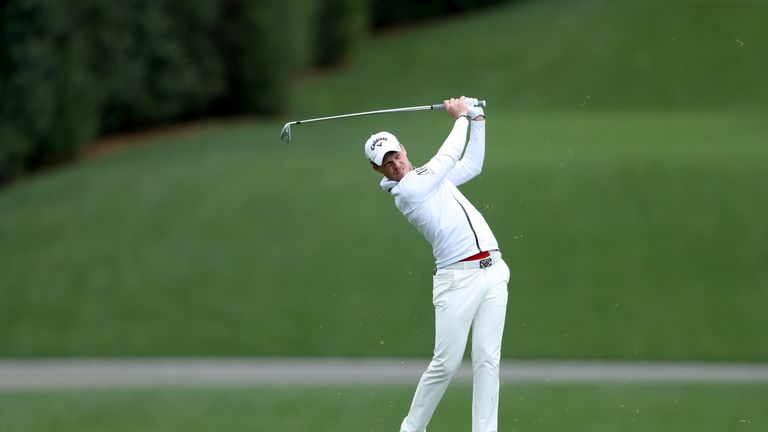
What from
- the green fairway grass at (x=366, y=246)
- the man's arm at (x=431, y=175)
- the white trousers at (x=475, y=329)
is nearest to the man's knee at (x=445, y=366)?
the white trousers at (x=475, y=329)

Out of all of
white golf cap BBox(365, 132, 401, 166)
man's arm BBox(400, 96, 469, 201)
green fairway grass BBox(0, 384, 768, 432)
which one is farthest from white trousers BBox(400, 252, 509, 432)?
green fairway grass BBox(0, 384, 768, 432)

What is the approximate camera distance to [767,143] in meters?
21.9

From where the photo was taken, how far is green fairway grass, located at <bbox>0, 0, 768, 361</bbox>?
620 inches

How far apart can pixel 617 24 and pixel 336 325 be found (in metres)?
21.3

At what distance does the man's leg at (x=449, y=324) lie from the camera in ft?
27.6

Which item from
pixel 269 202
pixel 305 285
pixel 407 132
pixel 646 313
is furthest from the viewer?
pixel 407 132

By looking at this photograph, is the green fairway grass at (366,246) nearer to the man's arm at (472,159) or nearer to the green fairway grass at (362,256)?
the green fairway grass at (362,256)

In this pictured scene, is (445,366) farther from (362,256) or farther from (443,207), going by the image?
(362,256)

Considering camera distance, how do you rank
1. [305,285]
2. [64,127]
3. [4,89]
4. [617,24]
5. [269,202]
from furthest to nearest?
[617,24] → [64,127] → [4,89] → [269,202] → [305,285]

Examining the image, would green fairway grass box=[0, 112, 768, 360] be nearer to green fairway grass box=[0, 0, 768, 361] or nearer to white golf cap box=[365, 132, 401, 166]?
green fairway grass box=[0, 0, 768, 361]

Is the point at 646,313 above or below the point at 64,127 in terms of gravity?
below

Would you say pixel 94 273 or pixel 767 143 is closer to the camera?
pixel 94 273

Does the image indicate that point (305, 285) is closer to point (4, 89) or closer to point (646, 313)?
point (646, 313)

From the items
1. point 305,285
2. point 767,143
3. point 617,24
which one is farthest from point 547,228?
point 617,24
